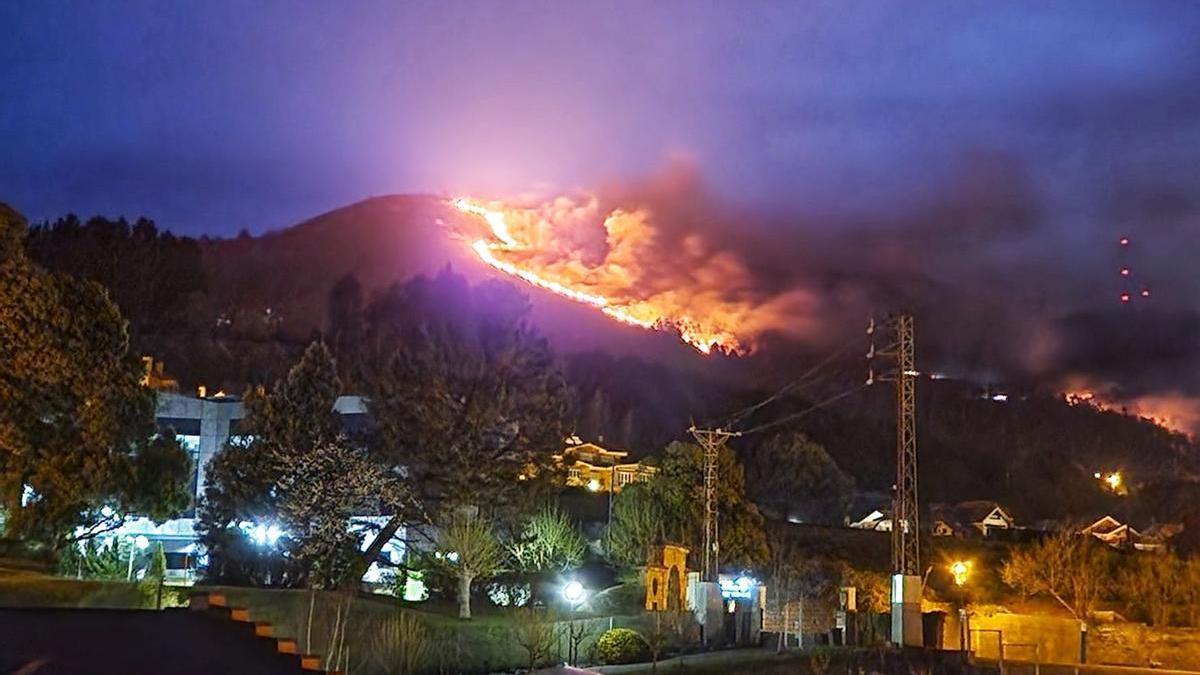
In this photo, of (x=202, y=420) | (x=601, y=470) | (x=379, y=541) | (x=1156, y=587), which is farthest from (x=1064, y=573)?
(x=202, y=420)

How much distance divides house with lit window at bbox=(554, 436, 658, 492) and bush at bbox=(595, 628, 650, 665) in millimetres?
27076

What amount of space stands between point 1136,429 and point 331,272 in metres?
87.3

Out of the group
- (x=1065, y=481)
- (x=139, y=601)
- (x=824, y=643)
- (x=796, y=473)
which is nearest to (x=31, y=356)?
(x=139, y=601)

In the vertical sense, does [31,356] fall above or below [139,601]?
above

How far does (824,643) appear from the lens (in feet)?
138

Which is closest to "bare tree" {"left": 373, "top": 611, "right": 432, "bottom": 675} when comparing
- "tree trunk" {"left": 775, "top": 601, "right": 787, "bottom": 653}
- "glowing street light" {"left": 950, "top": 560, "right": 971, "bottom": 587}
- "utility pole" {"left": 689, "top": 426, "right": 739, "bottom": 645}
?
"utility pole" {"left": 689, "top": 426, "right": 739, "bottom": 645}

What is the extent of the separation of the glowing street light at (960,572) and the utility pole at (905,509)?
18596mm

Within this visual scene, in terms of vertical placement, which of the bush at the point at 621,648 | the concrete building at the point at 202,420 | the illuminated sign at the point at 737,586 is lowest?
the bush at the point at 621,648

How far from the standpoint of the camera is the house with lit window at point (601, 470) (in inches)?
2505

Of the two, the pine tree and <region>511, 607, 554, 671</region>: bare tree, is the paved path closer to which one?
<region>511, 607, 554, 671</region>: bare tree

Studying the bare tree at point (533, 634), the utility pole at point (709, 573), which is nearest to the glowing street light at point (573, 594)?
the utility pole at point (709, 573)

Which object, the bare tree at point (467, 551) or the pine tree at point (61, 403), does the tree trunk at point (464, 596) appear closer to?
the bare tree at point (467, 551)

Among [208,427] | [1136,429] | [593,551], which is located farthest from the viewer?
[1136,429]

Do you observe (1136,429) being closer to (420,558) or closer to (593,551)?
(593,551)
